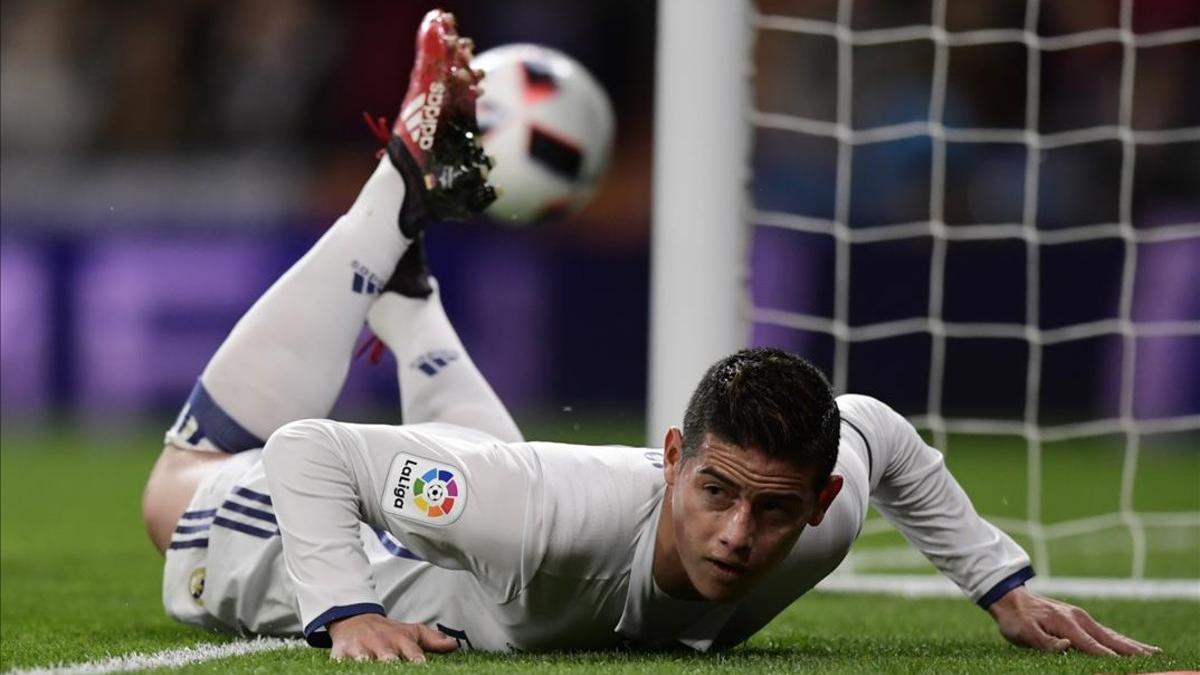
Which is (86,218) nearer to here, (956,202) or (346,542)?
(956,202)

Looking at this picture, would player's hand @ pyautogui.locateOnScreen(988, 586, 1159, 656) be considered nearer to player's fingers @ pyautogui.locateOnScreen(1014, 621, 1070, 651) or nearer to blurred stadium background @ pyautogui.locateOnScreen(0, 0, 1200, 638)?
player's fingers @ pyautogui.locateOnScreen(1014, 621, 1070, 651)

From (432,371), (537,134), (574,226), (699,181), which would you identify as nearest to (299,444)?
(432,371)

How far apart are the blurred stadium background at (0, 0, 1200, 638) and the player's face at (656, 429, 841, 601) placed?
6070 millimetres

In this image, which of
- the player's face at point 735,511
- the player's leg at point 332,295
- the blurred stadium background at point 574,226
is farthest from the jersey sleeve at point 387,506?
the blurred stadium background at point 574,226

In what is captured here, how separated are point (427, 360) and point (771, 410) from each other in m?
1.55

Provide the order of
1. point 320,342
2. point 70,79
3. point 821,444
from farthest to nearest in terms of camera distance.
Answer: point 70,79 → point 320,342 → point 821,444

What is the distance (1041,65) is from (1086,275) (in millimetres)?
1669

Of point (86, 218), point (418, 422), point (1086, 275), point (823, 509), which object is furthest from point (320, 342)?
point (86, 218)

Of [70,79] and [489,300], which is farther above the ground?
[70,79]

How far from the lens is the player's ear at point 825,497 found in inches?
114

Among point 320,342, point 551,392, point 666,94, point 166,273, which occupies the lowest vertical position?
point 551,392

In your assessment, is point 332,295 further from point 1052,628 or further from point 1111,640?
point 1111,640

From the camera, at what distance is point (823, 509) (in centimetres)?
293

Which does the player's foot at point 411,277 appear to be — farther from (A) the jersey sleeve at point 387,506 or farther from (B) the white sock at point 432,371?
(A) the jersey sleeve at point 387,506
